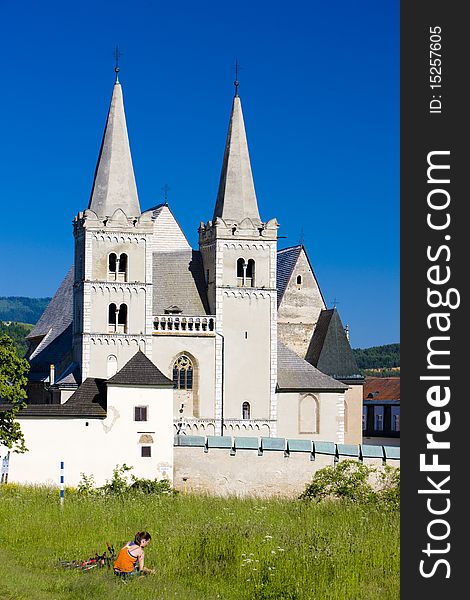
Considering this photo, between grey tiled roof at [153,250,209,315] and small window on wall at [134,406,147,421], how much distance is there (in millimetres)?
12398

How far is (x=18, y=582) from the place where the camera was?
64.0ft

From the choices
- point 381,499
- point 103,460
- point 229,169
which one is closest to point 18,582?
point 381,499

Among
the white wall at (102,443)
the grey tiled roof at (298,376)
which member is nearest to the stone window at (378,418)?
the grey tiled roof at (298,376)

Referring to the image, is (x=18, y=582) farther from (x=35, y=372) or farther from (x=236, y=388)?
(x=35, y=372)

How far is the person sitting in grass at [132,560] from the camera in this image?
811 inches

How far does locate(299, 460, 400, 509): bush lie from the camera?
127ft

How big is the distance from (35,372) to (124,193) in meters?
11.7

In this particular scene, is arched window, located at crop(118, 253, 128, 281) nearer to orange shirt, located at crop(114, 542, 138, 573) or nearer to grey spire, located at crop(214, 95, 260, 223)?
grey spire, located at crop(214, 95, 260, 223)

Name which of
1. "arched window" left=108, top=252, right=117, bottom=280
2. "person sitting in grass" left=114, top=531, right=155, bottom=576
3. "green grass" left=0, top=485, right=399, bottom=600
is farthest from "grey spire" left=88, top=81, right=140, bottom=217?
"person sitting in grass" left=114, top=531, right=155, bottom=576

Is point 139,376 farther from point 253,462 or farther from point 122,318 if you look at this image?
point 122,318

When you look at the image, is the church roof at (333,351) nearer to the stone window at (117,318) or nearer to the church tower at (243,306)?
the church tower at (243,306)

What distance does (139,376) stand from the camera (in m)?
43.3

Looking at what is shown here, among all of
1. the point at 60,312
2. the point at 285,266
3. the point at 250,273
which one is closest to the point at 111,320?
the point at 250,273

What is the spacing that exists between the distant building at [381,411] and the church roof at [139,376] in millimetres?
28358
